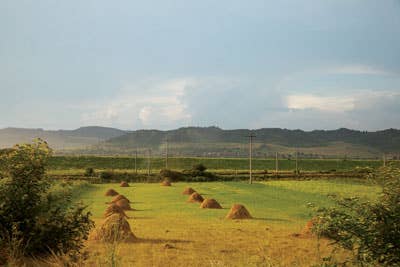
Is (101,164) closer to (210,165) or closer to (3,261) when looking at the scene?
(210,165)

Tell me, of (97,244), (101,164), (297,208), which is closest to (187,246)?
(97,244)

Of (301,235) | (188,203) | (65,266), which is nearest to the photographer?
(65,266)

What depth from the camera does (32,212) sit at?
1520 centimetres

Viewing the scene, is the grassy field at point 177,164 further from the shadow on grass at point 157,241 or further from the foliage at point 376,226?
the foliage at point 376,226

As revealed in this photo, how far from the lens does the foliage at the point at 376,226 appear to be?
11312 millimetres

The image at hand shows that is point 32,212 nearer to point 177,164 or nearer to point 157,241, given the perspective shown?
point 157,241

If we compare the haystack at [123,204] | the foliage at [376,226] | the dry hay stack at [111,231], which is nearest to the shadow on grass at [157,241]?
the dry hay stack at [111,231]

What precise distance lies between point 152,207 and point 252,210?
684cm

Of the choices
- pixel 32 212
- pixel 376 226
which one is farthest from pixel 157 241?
pixel 376 226

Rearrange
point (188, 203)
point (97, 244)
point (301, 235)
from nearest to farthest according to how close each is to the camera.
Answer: point (97, 244) < point (301, 235) < point (188, 203)

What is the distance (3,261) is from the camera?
14195 mm

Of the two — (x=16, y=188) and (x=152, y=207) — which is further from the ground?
(x=16, y=188)

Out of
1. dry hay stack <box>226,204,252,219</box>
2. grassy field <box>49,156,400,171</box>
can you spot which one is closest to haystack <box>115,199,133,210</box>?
dry hay stack <box>226,204,252,219</box>

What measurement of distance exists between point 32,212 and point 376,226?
9.26m
